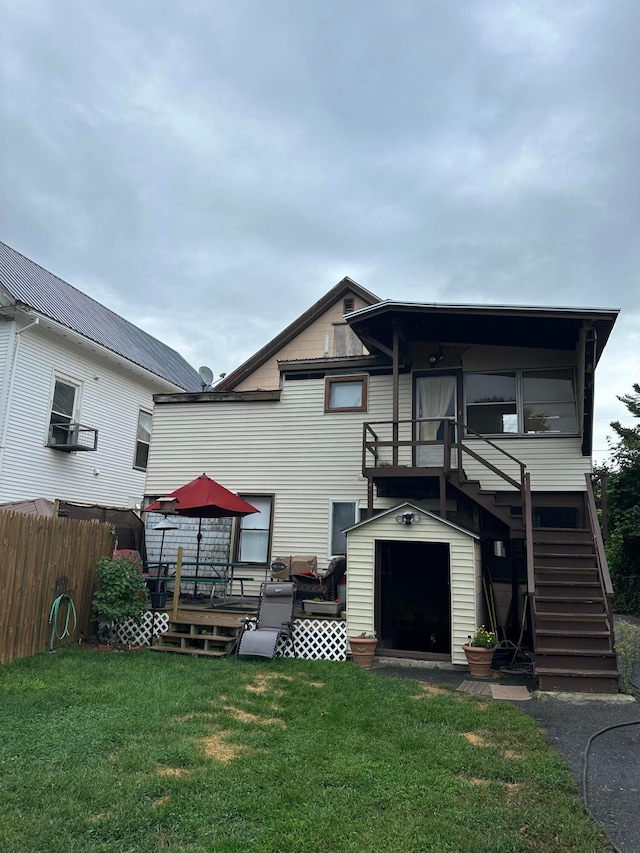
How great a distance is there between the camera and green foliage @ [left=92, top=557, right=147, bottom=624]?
894cm

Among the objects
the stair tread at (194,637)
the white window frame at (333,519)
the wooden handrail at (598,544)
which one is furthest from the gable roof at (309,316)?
the stair tread at (194,637)

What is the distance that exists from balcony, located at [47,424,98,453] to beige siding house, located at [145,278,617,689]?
320 centimetres

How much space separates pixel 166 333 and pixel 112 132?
17.4 m

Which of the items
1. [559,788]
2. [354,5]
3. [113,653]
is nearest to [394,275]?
[354,5]

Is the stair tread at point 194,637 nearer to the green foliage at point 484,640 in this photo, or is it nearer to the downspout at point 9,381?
the green foliage at point 484,640

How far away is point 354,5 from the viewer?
10.4m

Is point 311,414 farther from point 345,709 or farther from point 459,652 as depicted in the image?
point 345,709

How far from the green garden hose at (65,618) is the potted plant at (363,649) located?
4.23 meters

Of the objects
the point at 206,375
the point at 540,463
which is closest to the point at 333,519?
the point at 540,463

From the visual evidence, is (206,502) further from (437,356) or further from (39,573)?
(437,356)

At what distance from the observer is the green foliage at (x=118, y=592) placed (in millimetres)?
8938

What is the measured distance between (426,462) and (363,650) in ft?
12.7

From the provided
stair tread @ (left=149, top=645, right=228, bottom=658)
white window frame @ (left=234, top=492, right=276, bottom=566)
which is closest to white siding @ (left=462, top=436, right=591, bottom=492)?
white window frame @ (left=234, top=492, right=276, bottom=566)

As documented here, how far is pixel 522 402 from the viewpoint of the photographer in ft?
37.1
